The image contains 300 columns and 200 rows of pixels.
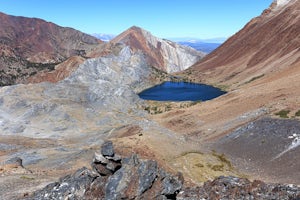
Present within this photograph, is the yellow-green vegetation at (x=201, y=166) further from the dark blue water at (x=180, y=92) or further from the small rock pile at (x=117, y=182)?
the dark blue water at (x=180, y=92)

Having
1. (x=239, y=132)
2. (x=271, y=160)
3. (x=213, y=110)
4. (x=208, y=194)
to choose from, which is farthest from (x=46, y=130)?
(x=208, y=194)

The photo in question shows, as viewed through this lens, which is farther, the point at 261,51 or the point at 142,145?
the point at 261,51

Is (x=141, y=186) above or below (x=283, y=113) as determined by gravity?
above

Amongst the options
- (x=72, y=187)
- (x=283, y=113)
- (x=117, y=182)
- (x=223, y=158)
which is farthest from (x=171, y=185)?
(x=283, y=113)

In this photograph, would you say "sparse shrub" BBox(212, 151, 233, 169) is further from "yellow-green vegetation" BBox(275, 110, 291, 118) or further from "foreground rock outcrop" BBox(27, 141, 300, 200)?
"foreground rock outcrop" BBox(27, 141, 300, 200)

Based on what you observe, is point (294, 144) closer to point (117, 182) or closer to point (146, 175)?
point (146, 175)

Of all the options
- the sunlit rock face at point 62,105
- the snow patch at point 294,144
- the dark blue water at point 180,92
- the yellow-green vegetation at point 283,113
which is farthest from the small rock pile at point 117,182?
the dark blue water at point 180,92
